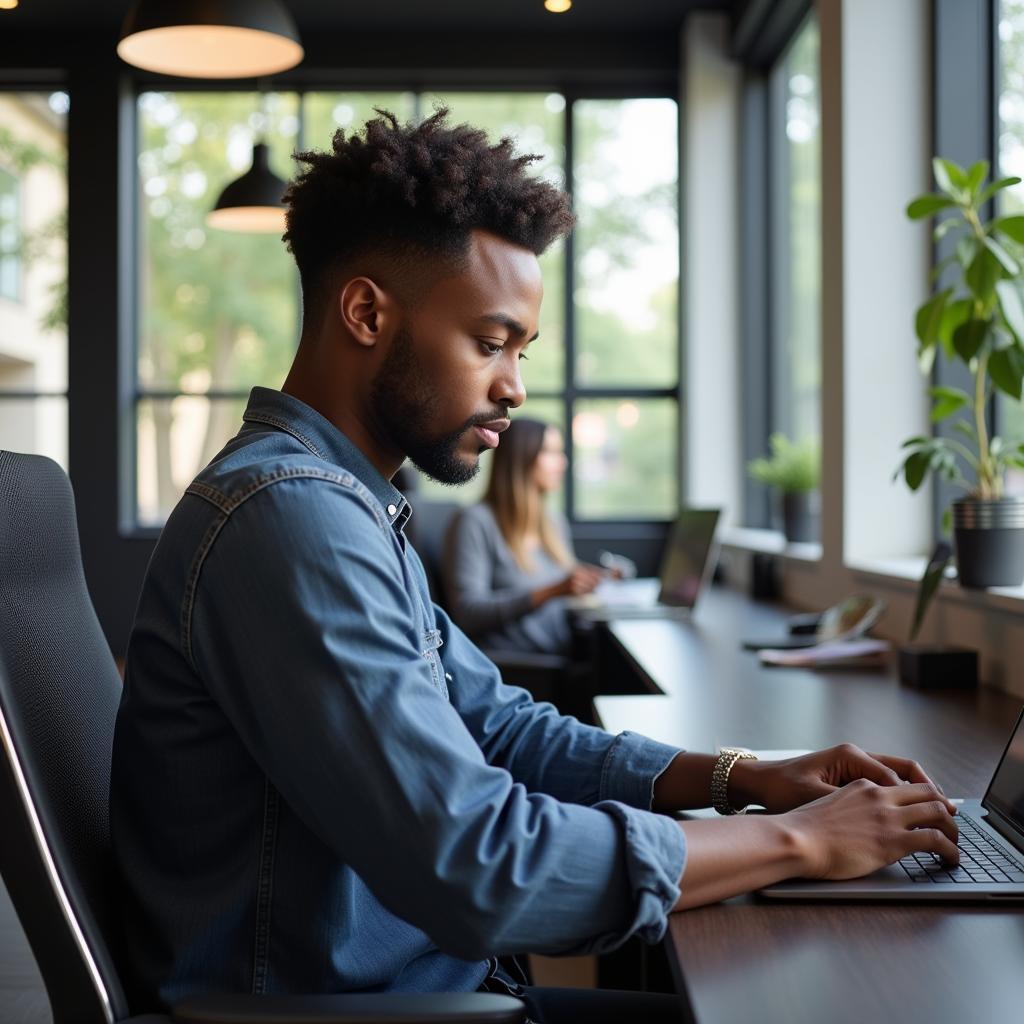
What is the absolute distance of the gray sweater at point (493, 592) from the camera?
3715 millimetres

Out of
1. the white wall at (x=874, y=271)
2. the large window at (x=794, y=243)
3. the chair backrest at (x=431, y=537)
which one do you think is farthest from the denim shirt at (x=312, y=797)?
the large window at (x=794, y=243)

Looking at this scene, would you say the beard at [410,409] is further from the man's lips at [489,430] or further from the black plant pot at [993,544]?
the black plant pot at [993,544]

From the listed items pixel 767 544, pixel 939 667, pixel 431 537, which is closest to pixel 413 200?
pixel 939 667

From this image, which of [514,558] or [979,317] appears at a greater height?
[979,317]

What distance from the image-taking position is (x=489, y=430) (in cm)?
112

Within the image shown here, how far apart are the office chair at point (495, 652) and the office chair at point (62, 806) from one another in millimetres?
1848

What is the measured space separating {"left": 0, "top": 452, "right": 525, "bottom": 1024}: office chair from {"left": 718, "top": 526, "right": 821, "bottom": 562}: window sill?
283cm

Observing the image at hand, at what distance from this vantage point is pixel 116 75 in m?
5.92

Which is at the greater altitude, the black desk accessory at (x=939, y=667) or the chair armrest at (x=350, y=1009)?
the black desk accessory at (x=939, y=667)

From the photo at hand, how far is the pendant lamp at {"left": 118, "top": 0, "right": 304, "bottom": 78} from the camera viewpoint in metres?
2.79

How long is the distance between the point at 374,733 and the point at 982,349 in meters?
1.74

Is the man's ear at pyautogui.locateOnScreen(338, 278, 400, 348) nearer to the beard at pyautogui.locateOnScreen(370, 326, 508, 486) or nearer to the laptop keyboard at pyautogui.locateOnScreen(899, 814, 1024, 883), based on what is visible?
the beard at pyautogui.locateOnScreen(370, 326, 508, 486)

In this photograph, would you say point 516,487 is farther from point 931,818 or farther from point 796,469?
point 931,818

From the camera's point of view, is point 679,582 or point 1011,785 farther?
point 679,582
